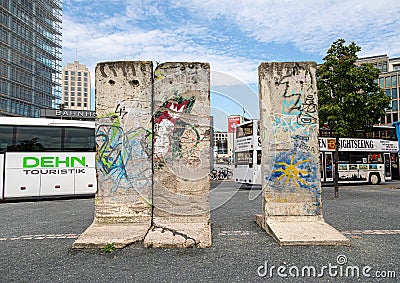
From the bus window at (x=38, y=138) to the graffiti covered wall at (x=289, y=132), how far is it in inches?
384

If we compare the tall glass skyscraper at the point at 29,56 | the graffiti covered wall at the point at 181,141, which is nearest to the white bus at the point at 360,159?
the graffiti covered wall at the point at 181,141

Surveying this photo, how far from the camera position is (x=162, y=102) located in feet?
21.9

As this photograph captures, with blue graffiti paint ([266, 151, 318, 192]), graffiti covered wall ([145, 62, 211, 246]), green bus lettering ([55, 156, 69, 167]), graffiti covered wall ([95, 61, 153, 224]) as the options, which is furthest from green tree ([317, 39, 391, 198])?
green bus lettering ([55, 156, 69, 167])

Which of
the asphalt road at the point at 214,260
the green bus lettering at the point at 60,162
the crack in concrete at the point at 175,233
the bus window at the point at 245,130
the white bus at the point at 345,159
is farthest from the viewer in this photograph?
the white bus at the point at 345,159

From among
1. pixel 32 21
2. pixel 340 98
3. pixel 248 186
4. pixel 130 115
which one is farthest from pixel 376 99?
pixel 32 21

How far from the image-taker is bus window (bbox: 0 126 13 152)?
42.6 feet

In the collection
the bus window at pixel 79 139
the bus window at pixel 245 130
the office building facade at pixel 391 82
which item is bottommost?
the bus window at pixel 79 139

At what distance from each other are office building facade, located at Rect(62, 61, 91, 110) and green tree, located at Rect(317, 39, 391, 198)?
443ft

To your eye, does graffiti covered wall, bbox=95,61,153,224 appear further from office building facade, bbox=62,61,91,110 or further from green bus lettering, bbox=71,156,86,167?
office building facade, bbox=62,61,91,110

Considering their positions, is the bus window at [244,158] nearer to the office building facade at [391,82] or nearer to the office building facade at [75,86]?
the office building facade at [391,82]

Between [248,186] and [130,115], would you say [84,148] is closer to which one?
[130,115]

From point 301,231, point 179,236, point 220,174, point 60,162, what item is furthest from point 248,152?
point 179,236

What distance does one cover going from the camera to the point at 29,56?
5988 centimetres

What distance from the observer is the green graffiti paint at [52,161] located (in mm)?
13305
